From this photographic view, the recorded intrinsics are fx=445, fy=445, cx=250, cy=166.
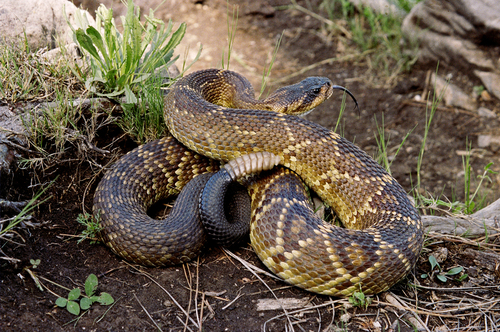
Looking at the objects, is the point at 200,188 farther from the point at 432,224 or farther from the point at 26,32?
the point at 26,32

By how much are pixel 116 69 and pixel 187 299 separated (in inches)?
88.7

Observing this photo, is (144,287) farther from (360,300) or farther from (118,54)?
(118,54)

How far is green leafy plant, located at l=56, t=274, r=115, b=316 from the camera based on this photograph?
2.93 meters

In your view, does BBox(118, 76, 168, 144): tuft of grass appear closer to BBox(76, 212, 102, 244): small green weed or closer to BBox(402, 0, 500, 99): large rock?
BBox(76, 212, 102, 244): small green weed

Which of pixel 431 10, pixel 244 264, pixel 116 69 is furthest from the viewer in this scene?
pixel 431 10

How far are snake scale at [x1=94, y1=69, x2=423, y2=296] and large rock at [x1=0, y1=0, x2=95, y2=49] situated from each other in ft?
5.84

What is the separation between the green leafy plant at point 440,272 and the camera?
3.56m

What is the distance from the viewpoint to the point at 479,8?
663 centimetres

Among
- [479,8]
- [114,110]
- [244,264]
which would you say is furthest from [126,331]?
[479,8]

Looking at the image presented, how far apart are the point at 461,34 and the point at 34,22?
239 inches

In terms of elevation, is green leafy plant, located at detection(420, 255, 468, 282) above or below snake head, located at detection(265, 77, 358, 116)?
below

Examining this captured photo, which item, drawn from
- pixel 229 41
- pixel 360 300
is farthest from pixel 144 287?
pixel 229 41

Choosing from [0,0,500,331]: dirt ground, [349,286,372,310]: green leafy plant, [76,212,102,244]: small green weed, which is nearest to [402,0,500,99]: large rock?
[0,0,500,331]: dirt ground

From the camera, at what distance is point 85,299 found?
3.01 metres
